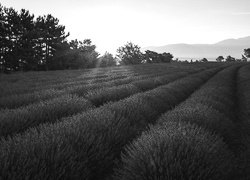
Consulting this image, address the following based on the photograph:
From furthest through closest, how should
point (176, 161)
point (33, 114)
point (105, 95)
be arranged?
point (105, 95) → point (33, 114) → point (176, 161)

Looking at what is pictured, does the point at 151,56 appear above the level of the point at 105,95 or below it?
above

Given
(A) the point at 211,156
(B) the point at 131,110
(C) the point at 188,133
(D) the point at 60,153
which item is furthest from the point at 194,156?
(B) the point at 131,110

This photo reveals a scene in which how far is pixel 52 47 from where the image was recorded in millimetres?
43000

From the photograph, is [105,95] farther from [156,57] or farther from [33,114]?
[156,57]

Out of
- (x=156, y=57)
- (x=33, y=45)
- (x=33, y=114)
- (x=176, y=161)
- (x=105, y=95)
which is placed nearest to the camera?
(x=176, y=161)

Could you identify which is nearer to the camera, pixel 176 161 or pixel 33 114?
pixel 176 161

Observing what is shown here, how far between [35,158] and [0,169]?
0.19 metres

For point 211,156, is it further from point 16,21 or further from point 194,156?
point 16,21

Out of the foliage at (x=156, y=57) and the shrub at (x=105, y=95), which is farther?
the foliage at (x=156, y=57)

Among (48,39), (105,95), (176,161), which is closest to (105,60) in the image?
(48,39)

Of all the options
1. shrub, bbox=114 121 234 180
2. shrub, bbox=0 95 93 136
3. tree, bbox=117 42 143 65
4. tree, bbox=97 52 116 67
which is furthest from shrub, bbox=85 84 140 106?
tree, bbox=117 42 143 65

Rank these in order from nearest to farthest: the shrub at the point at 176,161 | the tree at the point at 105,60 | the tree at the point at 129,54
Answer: the shrub at the point at 176,161 < the tree at the point at 105,60 < the tree at the point at 129,54

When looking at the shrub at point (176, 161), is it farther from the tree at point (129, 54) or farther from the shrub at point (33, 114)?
the tree at point (129, 54)

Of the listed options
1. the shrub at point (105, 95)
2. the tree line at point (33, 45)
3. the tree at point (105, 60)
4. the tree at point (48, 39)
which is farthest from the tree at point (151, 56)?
the shrub at point (105, 95)
